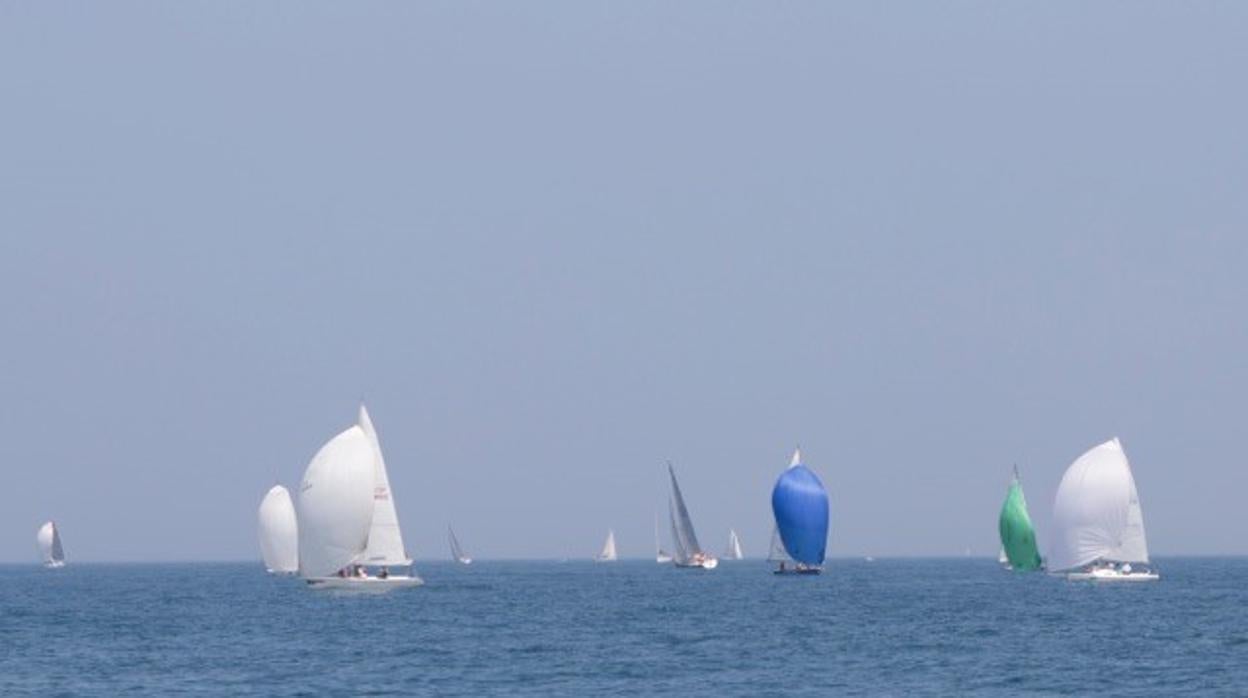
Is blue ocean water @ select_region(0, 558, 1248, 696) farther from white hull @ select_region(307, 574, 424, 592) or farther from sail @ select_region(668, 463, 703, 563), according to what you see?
sail @ select_region(668, 463, 703, 563)

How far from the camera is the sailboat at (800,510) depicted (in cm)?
14575

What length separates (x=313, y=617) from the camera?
9119cm

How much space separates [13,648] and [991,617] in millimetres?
38524

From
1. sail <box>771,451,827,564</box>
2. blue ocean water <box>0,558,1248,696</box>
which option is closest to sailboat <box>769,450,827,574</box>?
sail <box>771,451,827,564</box>

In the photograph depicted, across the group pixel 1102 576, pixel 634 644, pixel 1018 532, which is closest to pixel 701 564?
pixel 1018 532

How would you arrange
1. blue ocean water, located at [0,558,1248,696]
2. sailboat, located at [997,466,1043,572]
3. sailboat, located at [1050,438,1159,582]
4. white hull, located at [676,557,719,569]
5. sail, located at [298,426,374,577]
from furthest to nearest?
white hull, located at [676,557,719,569] < sailboat, located at [997,466,1043,572] < sailboat, located at [1050,438,1159,582] < sail, located at [298,426,374,577] < blue ocean water, located at [0,558,1248,696]

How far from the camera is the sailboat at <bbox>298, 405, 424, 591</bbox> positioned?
332 feet

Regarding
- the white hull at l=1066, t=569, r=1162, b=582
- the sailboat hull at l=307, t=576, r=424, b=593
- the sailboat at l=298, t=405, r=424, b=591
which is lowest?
the white hull at l=1066, t=569, r=1162, b=582

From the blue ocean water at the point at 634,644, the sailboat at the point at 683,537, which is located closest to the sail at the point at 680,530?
the sailboat at the point at 683,537

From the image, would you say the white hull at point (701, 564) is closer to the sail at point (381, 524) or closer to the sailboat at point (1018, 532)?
the sailboat at point (1018, 532)

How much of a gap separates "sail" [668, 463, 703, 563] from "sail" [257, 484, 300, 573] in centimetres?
3074

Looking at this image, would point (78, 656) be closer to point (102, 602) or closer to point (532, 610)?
point (532, 610)

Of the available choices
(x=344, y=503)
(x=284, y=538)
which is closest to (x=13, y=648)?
(x=344, y=503)

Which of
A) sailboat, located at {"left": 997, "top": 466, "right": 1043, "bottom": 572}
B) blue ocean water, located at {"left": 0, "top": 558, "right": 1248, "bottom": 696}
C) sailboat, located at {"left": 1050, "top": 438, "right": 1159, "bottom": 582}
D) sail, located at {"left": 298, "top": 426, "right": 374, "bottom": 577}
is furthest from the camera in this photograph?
sailboat, located at {"left": 997, "top": 466, "right": 1043, "bottom": 572}
